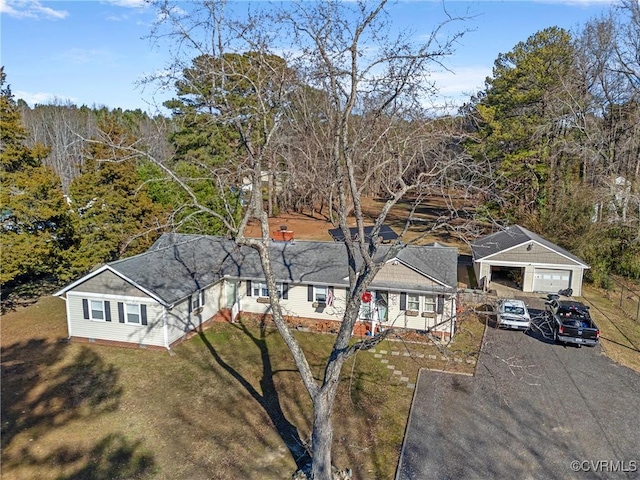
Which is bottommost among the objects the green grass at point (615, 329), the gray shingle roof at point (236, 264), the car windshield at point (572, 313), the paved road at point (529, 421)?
the paved road at point (529, 421)

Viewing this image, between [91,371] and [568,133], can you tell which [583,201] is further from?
[91,371]

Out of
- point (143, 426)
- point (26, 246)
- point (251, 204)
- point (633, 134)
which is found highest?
point (633, 134)

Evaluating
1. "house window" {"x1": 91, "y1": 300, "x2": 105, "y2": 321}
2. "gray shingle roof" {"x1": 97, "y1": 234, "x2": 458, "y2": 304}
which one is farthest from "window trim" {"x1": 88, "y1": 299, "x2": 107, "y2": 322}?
"gray shingle roof" {"x1": 97, "y1": 234, "x2": 458, "y2": 304}

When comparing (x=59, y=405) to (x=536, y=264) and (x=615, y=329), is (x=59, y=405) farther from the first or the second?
(x=536, y=264)

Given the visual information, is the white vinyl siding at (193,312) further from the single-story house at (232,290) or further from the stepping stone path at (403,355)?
the stepping stone path at (403,355)

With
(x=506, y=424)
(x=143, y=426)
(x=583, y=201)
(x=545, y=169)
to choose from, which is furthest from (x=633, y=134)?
(x=143, y=426)

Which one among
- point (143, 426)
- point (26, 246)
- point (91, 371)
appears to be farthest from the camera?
point (26, 246)

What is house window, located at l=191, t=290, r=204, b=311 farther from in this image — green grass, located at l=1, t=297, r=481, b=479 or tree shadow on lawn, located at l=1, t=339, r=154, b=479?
tree shadow on lawn, located at l=1, t=339, r=154, b=479

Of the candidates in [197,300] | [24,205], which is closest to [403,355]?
[197,300]

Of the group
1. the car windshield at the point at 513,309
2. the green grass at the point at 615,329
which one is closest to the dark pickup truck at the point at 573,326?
the green grass at the point at 615,329
